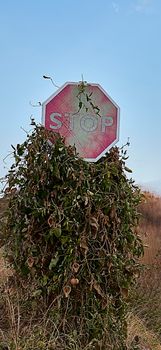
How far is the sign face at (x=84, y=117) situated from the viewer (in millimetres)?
3656

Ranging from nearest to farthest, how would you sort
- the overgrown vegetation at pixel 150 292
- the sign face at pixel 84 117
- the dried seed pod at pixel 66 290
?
the dried seed pod at pixel 66 290 → the sign face at pixel 84 117 → the overgrown vegetation at pixel 150 292

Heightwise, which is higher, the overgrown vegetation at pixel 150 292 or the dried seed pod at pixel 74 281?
the dried seed pod at pixel 74 281

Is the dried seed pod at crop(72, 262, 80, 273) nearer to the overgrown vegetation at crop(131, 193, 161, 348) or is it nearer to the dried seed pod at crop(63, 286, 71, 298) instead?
the dried seed pod at crop(63, 286, 71, 298)

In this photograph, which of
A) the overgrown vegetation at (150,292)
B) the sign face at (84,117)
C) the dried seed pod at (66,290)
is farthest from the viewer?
the overgrown vegetation at (150,292)

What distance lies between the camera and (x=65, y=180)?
11.5 ft

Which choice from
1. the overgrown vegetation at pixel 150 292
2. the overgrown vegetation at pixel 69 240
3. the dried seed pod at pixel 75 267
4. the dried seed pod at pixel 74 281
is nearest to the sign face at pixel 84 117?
the overgrown vegetation at pixel 69 240

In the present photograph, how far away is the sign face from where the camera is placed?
3656mm

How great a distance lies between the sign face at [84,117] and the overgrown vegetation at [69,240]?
0.38 feet

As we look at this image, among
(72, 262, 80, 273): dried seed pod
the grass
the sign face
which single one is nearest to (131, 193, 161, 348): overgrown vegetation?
the grass

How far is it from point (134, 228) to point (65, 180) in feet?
2.40

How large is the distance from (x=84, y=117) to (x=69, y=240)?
0.99 metres

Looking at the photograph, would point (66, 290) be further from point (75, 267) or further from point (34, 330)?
point (34, 330)

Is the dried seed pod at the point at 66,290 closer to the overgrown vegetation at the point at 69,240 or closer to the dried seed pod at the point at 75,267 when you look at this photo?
the overgrown vegetation at the point at 69,240

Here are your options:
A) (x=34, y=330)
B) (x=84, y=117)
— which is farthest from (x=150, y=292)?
(x=84, y=117)
